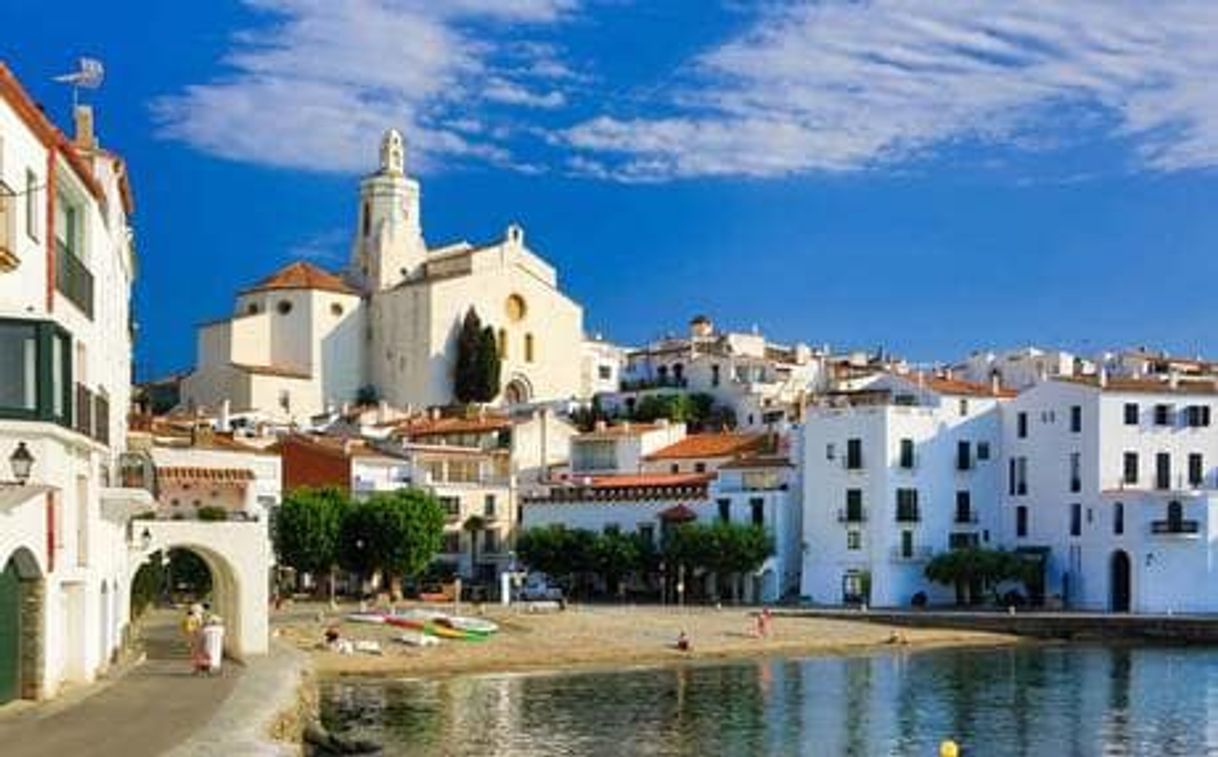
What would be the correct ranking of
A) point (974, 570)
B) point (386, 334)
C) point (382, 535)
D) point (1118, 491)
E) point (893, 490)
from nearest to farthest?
point (382, 535)
point (1118, 491)
point (974, 570)
point (893, 490)
point (386, 334)

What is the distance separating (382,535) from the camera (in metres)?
79.9

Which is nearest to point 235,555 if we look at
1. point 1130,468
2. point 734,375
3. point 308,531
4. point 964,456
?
point 308,531

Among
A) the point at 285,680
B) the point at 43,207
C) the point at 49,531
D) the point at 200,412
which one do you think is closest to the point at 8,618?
the point at 49,531

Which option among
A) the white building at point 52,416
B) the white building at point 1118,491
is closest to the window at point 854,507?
the white building at point 1118,491

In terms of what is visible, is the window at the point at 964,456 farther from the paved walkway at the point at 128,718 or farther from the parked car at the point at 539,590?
the paved walkway at the point at 128,718

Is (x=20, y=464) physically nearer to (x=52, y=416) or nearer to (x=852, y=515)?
(x=52, y=416)

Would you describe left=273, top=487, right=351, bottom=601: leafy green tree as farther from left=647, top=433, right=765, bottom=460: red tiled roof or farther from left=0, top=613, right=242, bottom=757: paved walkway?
left=0, top=613, right=242, bottom=757: paved walkway

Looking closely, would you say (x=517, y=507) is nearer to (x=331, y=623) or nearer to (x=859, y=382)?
(x=859, y=382)

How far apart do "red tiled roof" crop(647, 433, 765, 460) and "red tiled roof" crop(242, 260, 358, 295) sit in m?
48.1

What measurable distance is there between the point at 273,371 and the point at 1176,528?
75.0 metres

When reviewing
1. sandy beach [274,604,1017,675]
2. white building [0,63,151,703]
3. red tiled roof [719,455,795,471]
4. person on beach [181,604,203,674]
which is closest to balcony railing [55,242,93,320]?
white building [0,63,151,703]

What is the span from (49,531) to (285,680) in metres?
9.03

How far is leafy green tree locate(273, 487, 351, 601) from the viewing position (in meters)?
79.0

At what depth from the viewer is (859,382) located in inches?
4587
